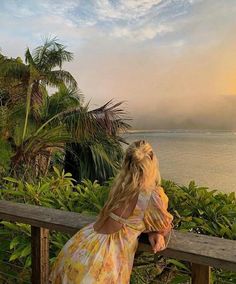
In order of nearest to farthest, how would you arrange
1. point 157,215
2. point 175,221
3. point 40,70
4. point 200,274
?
point 200,274
point 157,215
point 175,221
point 40,70

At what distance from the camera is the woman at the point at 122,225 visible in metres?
2.08

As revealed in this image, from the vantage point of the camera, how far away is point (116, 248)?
6.93 feet

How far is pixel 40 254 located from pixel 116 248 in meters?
0.66

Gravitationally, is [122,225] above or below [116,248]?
above

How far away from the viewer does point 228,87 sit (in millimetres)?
23562

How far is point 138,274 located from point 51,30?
14.1 m

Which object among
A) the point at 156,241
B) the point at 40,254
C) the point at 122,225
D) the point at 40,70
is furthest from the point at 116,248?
the point at 40,70

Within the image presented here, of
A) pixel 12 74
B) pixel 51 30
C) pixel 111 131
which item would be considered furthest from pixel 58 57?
pixel 111 131

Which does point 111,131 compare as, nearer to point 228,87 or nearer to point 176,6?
point 176,6

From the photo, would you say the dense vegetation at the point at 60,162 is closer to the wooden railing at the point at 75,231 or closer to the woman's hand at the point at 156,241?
the wooden railing at the point at 75,231

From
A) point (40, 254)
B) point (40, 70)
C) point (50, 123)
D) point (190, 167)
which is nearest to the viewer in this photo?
point (40, 254)

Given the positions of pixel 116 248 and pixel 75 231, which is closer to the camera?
pixel 116 248

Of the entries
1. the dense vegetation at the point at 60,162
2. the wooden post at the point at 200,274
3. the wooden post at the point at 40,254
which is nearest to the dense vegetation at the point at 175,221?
the dense vegetation at the point at 60,162

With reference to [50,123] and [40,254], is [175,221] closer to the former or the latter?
[40,254]
